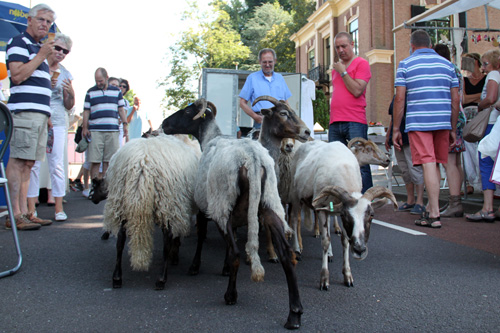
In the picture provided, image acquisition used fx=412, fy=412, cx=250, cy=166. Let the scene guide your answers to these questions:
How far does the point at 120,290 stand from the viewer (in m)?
3.25

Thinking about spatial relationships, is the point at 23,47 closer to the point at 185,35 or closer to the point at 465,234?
the point at 465,234

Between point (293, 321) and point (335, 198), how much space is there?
1.22 m

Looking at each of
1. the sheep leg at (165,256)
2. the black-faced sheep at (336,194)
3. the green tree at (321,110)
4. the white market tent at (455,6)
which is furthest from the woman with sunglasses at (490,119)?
the green tree at (321,110)

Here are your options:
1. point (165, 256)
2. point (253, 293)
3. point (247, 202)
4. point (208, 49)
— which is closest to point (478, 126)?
point (247, 202)

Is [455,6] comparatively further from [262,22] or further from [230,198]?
[262,22]

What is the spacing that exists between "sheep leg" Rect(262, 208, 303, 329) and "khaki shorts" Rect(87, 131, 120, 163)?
5192 millimetres

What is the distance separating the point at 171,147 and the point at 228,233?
121 centimetres

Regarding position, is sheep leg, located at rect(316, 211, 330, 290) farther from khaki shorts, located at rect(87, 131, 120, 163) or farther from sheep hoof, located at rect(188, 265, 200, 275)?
khaki shorts, located at rect(87, 131, 120, 163)

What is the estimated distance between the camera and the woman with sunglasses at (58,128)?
18.9ft

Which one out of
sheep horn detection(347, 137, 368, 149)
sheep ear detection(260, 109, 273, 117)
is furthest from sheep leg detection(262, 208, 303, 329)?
sheep horn detection(347, 137, 368, 149)

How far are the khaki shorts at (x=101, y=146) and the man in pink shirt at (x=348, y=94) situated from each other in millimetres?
3975

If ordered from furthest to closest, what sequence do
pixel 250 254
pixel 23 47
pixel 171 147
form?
pixel 23 47 < pixel 171 147 < pixel 250 254

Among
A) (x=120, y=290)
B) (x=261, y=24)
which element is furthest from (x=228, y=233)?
(x=261, y=24)

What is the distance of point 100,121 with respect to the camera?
739cm
